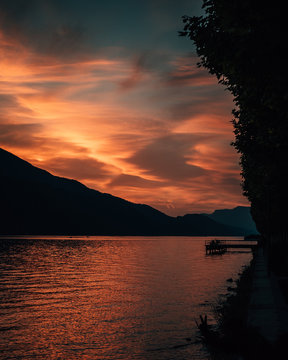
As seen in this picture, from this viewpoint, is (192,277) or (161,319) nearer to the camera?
(161,319)

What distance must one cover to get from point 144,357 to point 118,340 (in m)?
3.55

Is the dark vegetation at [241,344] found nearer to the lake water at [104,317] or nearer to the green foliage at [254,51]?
the lake water at [104,317]

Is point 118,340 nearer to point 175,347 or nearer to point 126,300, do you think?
point 175,347

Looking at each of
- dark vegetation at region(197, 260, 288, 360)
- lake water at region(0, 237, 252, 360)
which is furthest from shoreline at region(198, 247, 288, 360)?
lake water at region(0, 237, 252, 360)

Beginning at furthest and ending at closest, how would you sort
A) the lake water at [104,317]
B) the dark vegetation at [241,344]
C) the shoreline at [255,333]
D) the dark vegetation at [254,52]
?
the lake water at [104,317], the shoreline at [255,333], the dark vegetation at [241,344], the dark vegetation at [254,52]

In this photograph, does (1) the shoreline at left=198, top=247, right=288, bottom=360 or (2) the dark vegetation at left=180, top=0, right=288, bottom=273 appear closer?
(2) the dark vegetation at left=180, top=0, right=288, bottom=273

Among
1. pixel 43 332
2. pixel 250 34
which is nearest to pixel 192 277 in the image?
pixel 43 332

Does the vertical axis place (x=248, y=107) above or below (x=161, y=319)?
above

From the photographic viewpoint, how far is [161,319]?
2673 cm

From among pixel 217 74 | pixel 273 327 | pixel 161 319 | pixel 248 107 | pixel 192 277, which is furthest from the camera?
pixel 192 277

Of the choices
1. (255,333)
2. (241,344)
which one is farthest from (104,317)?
(255,333)

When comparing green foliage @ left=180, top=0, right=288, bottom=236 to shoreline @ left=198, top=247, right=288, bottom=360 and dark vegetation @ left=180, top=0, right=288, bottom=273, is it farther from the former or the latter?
shoreline @ left=198, top=247, right=288, bottom=360

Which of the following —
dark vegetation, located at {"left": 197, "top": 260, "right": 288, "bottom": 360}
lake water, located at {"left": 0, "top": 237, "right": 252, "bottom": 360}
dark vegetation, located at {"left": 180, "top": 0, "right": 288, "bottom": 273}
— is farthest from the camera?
lake water, located at {"left": 0, "top": 237, "right": 252, "bottom": 360}

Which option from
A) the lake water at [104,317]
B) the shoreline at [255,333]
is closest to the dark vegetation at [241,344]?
the shoreline at [255,333]
